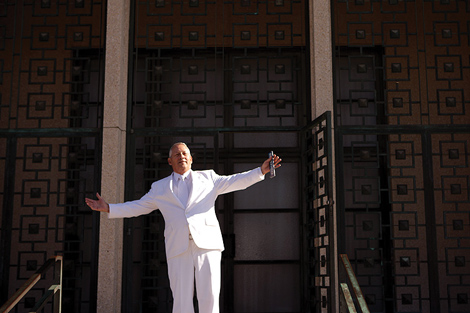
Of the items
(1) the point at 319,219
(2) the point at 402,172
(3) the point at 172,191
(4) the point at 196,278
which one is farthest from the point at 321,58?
(4) the point at 196,278

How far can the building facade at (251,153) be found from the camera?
705cm

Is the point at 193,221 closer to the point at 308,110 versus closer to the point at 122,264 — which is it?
the point at 122,264

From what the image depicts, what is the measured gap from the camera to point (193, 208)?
535 cm

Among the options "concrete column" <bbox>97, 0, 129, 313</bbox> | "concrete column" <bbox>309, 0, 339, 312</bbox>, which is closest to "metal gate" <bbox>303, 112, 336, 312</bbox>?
"concrete column" <bbox>309, 0, 339, 312</bbox>

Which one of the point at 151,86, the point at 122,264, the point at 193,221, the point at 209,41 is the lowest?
the point at 122,264

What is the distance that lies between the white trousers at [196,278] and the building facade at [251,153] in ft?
6.01

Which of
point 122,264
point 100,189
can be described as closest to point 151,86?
point 100,189

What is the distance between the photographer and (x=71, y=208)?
8.35m

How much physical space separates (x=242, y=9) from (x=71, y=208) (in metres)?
3.65

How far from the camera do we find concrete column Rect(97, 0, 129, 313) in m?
6.78

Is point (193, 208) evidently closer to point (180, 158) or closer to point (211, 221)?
point (211, 221)

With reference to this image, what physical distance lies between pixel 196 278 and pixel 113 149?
2.40 meters

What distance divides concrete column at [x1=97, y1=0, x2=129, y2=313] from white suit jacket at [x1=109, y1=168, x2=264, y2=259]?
1.42 metres

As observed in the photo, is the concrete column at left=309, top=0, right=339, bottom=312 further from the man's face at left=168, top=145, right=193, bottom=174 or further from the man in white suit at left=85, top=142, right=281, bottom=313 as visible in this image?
the man's face at left=168, top=145, right=193, bottom=174
